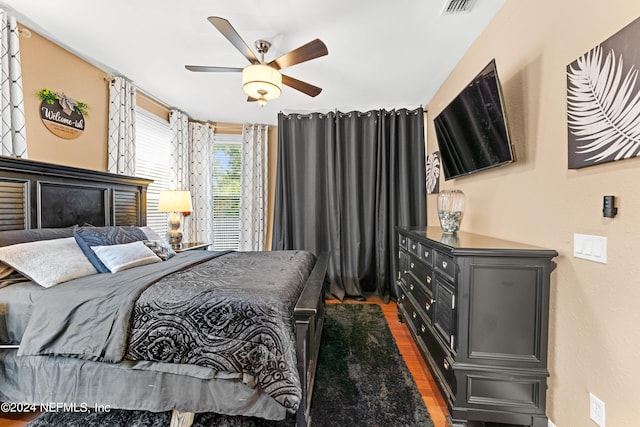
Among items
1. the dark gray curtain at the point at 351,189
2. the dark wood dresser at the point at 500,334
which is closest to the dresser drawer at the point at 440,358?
the dark wood dresser at the point at 500,334

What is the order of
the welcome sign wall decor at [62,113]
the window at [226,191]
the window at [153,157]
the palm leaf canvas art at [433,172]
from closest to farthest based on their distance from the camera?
the welcome sign wall decor at [62,113]
the palm leaf canvas art at [433,172]
the window at [153,157]
the window at [226,191]

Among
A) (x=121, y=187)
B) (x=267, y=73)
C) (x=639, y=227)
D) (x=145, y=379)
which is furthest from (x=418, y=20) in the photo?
(x=121, y=187)

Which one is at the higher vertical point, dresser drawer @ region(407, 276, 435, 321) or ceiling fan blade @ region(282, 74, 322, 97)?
ceiling fan blade @ region(282, 74, 322, 97)

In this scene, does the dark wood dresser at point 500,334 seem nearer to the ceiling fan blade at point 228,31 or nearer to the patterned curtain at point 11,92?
the ceiling fan blade at point 228,31

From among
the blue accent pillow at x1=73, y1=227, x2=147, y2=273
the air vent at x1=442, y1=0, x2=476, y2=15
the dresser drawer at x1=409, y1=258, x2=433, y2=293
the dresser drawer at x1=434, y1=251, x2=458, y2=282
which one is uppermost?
the air vent at x1=442, y1=0, x2=476, y2=15

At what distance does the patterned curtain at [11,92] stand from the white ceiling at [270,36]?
185mm

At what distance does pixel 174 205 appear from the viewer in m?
3.45

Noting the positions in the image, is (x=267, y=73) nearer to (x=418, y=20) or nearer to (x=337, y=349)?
(x=418, y=20)

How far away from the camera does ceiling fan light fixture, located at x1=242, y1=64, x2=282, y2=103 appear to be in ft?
7.10

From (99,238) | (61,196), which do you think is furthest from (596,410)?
(61,196)

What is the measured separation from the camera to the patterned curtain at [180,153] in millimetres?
3924

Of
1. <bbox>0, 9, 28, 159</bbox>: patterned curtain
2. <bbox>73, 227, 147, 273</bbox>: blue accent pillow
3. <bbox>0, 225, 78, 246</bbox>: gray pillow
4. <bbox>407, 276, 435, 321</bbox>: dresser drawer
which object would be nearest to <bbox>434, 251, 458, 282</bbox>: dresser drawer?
<bbox>407, 276, 435, 321</bbox>: dresser drawer

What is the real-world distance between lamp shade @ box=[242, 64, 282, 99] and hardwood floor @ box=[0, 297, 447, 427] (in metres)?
2.63

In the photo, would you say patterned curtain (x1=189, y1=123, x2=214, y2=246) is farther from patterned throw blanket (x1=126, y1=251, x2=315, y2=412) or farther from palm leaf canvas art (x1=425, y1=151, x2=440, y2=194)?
palm leaf canvas art (x1=425, y1=151, x2=440, y2=194)
